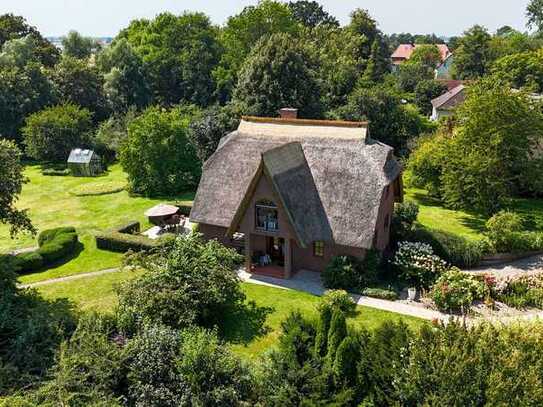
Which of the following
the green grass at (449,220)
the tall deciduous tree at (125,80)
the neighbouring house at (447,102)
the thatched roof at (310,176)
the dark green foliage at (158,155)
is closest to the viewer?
the thatched roof at (310,176)

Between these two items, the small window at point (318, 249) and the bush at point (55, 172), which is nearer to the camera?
the small window at point (318, 249)

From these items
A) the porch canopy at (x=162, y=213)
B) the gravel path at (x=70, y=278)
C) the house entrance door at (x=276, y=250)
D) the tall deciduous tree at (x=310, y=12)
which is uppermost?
the tall deciduous tree at (x=310, y=12)

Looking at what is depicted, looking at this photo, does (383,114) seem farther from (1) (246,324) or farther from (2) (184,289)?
(2) (184,289)

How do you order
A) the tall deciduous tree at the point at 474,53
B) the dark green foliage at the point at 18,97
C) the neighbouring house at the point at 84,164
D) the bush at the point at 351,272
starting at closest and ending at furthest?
the bush at the point at 351,272
the neighbouring house at the point at 84,164
the dark green foliage at the point at 18,97
the tall deciduous tree at the point at 474,53

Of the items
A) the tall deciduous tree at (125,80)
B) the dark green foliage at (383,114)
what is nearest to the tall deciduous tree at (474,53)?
the dark green foliage at (383,114)

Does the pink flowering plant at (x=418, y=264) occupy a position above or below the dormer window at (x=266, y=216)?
below

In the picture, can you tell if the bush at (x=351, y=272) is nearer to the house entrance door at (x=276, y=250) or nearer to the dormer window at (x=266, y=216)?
the house entrance door at (x=276, y=250)
